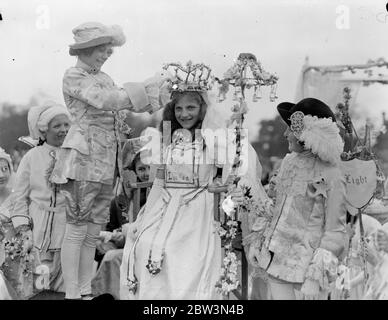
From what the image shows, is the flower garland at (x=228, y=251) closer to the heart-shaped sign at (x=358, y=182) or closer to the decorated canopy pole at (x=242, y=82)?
the decorated canopy pole at (x=242, y=82)

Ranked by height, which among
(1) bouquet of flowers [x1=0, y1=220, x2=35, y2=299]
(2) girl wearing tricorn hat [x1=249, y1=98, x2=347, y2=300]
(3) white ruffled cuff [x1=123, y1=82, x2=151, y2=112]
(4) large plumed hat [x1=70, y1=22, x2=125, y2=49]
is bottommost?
(1) bouquet of flowers [x1=0, y1=220, x2=35, y2=299]

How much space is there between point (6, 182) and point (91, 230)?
0.58 meters

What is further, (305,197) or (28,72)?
(28,72)

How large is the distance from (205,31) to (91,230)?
1.28 m

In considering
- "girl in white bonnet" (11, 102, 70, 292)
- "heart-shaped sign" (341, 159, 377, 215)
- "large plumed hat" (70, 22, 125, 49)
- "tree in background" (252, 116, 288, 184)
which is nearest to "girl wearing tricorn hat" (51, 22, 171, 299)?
"large plumed hat" (70, 22, 125, 49)

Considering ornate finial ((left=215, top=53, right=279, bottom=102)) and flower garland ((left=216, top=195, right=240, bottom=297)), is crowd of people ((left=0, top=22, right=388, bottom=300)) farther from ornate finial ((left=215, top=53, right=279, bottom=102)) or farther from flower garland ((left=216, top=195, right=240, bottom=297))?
ornate finial ((left=215, top=53, right=279, bottom=102))

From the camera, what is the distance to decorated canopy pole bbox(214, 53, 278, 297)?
465 cm

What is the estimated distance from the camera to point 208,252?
15.4ft

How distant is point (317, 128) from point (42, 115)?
1.55 m

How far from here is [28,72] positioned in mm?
4797

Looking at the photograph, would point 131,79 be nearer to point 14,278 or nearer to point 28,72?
point 28,72
